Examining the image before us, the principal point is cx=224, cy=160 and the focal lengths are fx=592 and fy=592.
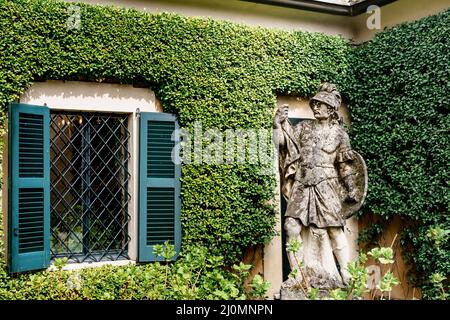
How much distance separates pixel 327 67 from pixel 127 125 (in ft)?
10.3

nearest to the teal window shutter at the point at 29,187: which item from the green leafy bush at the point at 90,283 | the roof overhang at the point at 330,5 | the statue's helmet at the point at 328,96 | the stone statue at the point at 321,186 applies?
the green leafy bush at the point at 90,283

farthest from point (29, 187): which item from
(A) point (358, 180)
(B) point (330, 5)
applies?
(B) point (330, 5)

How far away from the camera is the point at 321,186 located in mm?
6719

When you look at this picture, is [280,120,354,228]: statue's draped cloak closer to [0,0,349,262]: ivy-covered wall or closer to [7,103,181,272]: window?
[0,0,349,262]: ivy-covered wall

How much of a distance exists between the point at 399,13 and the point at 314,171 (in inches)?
131

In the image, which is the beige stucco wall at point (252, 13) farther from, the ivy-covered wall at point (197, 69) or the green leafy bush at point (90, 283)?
the green leafy bush at point (90, 283)

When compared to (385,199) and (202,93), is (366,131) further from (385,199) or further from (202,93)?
(202,93)

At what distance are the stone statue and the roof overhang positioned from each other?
2153 mm

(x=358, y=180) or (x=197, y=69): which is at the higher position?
(x=197, y=69)

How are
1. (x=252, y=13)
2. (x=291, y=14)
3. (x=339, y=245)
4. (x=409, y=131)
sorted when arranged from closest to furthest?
(x=339, y=245)
(x=409, y=131)
(x=252, y=13)
(x=291, y=14)

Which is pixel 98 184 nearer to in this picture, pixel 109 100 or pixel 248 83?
pixel 109 100

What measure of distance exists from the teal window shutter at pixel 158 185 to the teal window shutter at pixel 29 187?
1170mm

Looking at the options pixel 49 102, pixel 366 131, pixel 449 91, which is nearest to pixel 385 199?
pixel 366 131

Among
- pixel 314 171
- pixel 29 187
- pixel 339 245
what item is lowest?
pixel 339 245
